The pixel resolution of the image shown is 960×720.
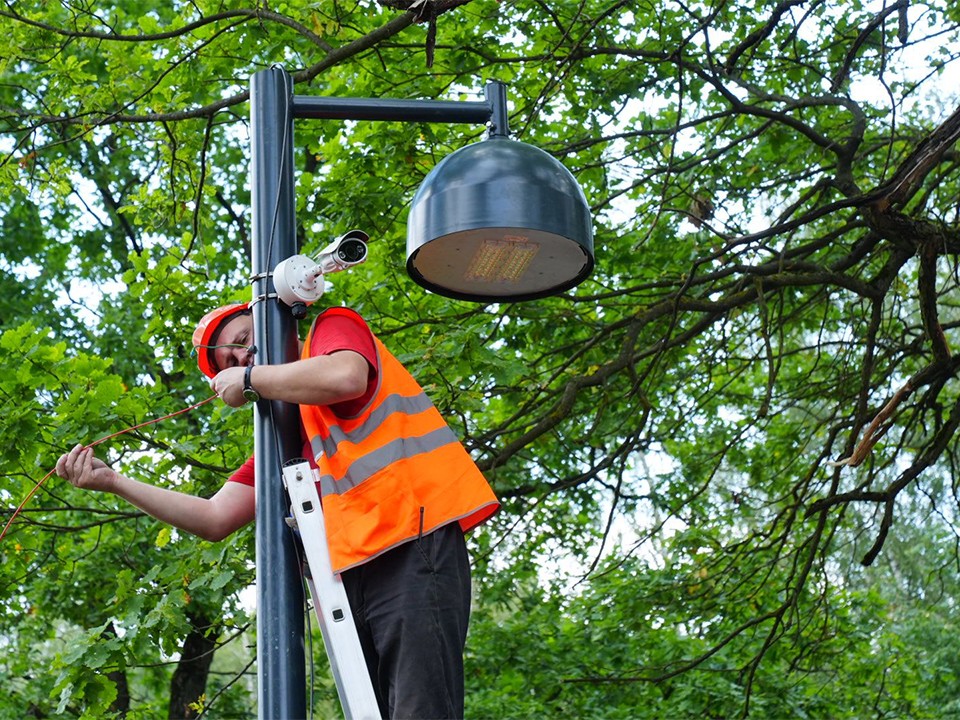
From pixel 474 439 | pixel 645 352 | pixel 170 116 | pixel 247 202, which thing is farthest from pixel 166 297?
pixel 247 202

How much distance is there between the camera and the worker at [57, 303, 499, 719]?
274 centimetres

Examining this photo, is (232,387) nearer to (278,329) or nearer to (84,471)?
(278,329)

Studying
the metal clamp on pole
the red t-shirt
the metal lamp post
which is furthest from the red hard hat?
the metal clamp on pole

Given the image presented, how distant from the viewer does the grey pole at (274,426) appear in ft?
8.76

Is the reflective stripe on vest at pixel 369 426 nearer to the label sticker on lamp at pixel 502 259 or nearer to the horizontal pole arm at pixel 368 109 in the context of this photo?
the label sticker on lamp at pixel 502 259

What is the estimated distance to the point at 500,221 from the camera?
300 centimetres

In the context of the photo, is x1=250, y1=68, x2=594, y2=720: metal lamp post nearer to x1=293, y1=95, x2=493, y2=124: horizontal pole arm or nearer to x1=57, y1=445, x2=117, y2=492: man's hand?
x1=293, y1=95, x2=493, y2=124: horizontal pole arm

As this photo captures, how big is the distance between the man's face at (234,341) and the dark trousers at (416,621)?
0.67 meters

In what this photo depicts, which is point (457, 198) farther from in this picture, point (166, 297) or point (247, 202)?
point (247, 202)

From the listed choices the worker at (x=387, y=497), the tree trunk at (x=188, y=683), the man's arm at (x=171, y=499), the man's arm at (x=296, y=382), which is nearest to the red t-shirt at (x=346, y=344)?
the worker at (x=387, y=497)

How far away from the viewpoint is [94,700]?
16.6ft

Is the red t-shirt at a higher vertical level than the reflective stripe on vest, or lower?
higher

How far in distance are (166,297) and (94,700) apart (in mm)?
1903

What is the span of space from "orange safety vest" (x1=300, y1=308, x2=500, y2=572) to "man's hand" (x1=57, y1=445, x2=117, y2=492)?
578 mm
